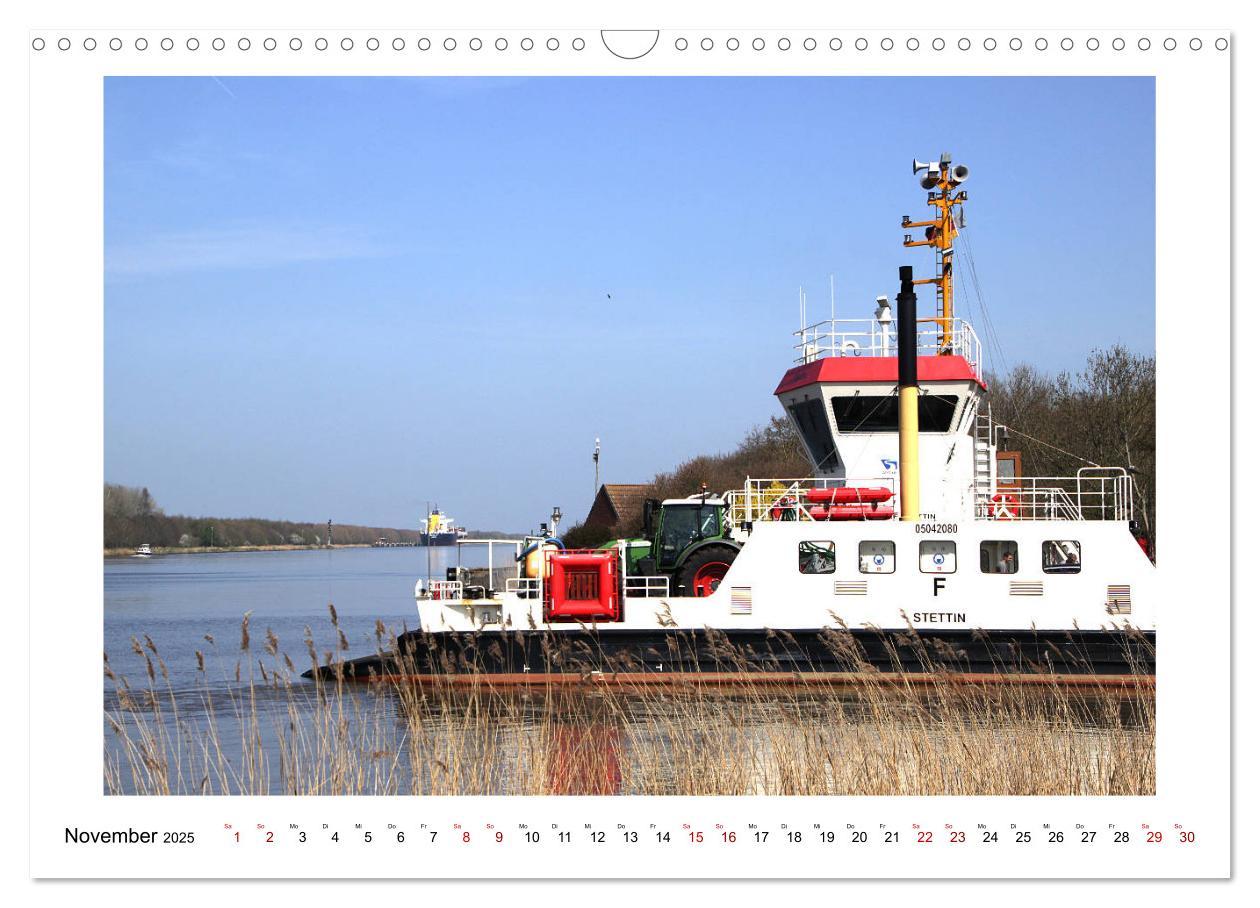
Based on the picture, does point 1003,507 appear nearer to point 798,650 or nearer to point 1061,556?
point 1061,556

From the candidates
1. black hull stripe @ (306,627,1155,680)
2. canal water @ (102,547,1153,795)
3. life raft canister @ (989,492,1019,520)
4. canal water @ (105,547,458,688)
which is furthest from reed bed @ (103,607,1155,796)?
life raft canister @ (989,492,1019,520)

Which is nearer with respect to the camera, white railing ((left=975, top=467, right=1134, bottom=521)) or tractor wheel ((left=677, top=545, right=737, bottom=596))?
white railing ((left=975, top=467, right=1134, bottom=521))

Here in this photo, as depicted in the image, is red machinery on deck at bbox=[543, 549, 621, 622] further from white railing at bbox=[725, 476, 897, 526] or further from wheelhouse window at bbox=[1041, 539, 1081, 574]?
wheelhouse window at bbox=[1041, 539, 1081, 574]

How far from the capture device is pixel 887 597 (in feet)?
53.1

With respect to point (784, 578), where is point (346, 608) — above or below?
below

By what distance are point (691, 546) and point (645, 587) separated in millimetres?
1471

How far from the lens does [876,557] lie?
1625 centimetres

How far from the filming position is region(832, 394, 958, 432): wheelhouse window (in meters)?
17.7

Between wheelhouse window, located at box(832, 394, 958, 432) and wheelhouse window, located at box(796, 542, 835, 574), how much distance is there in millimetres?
2094

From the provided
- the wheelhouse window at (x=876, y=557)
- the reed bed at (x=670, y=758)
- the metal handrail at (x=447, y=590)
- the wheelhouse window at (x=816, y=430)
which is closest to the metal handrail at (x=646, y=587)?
the metal handrail at (x=447, y=590)

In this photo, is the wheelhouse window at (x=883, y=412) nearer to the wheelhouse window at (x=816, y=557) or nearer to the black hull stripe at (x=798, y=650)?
the wheelhouse window at (x=816, y=557)
